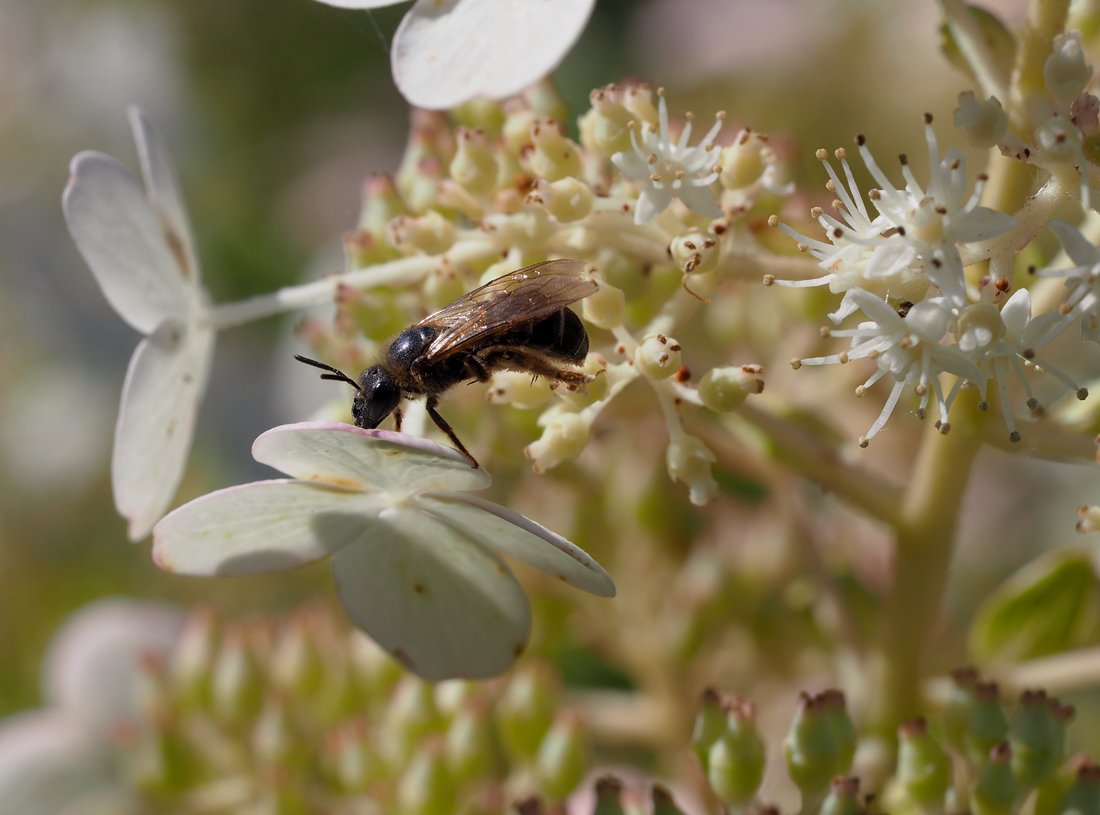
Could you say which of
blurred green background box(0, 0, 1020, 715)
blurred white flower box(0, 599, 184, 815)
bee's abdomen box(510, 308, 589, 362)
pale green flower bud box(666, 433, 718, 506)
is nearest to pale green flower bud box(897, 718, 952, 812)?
pale green flower bud box(666, 433, 718, 506)

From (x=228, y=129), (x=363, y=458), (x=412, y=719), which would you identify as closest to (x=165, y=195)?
(x=363, y=458)

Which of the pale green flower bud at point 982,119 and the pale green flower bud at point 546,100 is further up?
the pale green flower bud at point 546,100

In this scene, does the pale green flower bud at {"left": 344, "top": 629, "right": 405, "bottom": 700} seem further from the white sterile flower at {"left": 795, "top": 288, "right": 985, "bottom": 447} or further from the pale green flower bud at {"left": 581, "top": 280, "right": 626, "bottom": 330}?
the white sterile flower at {"left": 795, "top": 288, "right": 985, "bottom": 447}

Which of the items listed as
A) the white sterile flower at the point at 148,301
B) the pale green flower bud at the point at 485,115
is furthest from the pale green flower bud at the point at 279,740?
the pale green flower bud at the point at 485,115

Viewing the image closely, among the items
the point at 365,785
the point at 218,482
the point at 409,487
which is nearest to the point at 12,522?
the point at 218,482

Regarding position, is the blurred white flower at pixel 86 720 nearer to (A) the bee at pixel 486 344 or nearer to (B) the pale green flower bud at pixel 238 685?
(B) the pale green flower bud at pixel 238 685

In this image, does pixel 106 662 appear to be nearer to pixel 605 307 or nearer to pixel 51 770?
pixel 51 770
